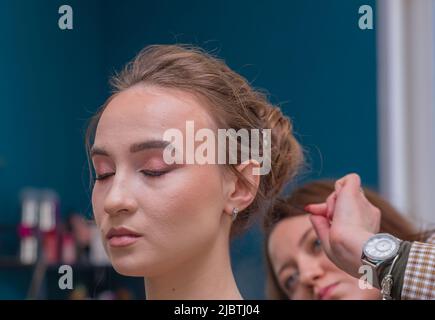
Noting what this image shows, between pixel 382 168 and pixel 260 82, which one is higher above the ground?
pixel 260 82

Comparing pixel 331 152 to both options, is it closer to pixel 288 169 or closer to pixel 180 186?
pixel 288 169

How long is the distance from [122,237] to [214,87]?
29 cm

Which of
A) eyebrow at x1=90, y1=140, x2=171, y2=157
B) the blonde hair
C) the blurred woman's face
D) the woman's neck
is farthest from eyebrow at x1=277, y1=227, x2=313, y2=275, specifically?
eyebrow at x1=90, y1=140, x2=171, y2=157

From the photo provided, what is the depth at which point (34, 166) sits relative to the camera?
106 inches

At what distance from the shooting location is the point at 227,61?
1.19 metres

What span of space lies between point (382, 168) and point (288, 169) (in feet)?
4.57

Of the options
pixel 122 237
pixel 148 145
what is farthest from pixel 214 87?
pixel 122 237

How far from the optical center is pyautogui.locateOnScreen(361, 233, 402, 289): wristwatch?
1021 millimetres

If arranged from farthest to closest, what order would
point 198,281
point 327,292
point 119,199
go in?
point 327,292 → point 198,281 → point 119,199

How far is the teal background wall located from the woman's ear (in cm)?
16

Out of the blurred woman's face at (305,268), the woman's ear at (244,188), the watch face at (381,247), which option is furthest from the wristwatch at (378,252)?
the blurred woman's face at (305,268)

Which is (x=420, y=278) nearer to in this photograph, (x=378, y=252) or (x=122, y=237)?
(x=378, y=252)

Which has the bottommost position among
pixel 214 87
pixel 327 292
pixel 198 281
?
pixel 327 292
